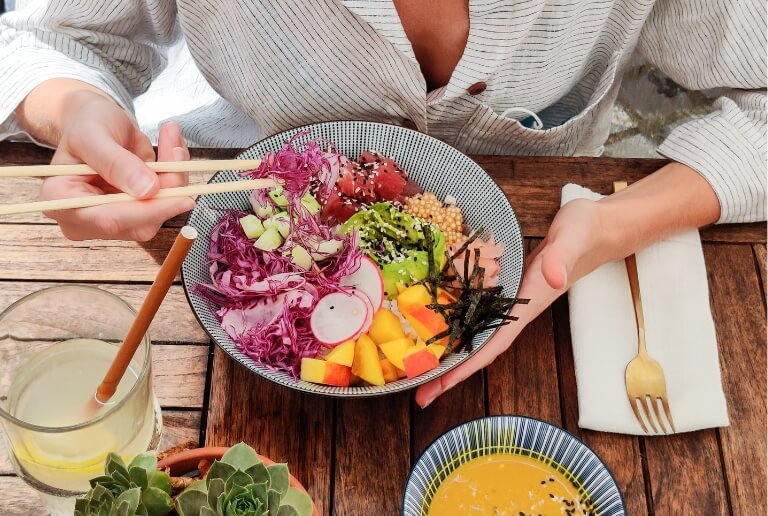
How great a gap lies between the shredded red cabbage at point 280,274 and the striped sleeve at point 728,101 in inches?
24.5

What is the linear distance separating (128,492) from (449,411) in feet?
1.79

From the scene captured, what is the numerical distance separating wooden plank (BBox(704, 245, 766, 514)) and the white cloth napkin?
3cm

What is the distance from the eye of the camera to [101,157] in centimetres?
95

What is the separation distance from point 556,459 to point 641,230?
17.0 inches

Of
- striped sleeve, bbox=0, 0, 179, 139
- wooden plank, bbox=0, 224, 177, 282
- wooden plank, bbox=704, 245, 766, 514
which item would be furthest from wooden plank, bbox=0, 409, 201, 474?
wooden plank, bbox=704, 245, 766, 514

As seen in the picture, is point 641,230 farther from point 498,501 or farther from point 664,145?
point 498,501

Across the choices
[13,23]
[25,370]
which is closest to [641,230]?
[25,370]

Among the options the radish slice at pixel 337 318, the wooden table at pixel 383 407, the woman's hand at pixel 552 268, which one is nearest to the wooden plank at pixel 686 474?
the wooden table at pixel 383 407

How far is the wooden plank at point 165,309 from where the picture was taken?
1.08m

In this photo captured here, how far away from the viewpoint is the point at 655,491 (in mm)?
1006

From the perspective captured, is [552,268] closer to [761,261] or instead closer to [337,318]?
[337,318]

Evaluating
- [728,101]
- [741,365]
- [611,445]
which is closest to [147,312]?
[611,445]

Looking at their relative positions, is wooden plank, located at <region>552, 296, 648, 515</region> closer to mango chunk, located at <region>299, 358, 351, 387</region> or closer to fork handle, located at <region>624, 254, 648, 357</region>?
fork handle, located at <region>624, 254, 648, 357</region>

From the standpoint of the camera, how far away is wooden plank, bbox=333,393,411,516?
0.97 metres
